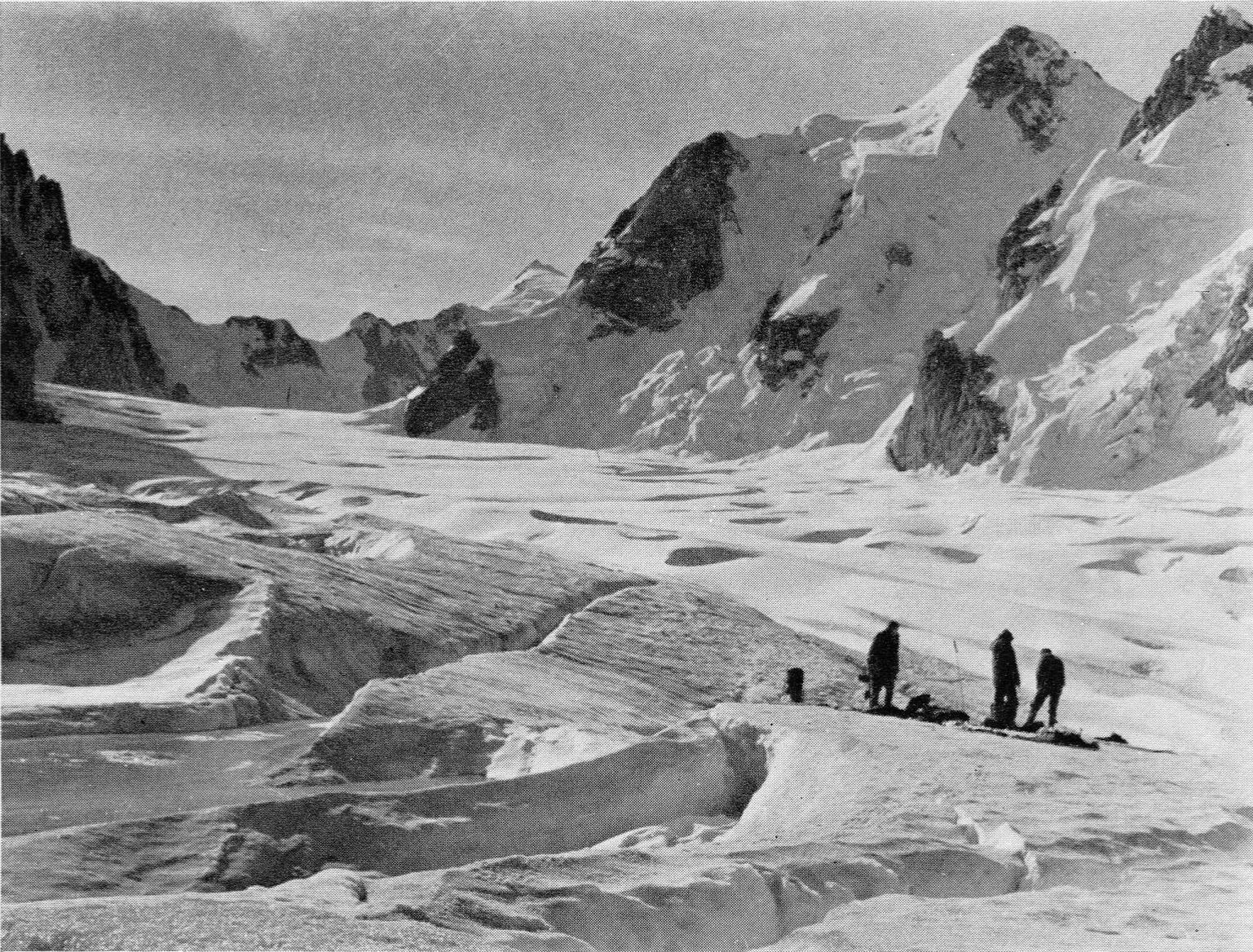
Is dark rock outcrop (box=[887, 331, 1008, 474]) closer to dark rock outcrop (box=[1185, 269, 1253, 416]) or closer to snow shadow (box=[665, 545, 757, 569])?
dark rock outcrop (box=[1185, 269, 1253, 416])

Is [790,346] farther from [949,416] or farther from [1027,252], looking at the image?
[949,416]

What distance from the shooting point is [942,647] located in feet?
83.2

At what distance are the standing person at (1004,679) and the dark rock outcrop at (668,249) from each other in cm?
9862

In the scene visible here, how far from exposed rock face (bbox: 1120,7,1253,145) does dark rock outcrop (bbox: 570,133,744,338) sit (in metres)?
41.1

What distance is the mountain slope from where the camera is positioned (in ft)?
310

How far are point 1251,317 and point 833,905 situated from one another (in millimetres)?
57607

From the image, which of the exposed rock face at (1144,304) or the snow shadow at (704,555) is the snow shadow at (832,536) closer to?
the snow shadow at (704,555)

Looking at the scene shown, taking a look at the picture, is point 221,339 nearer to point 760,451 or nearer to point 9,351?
point 760,451

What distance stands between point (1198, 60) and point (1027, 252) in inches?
612

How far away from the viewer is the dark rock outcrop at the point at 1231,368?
187 ft

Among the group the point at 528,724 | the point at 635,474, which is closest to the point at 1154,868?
the point at 528,724

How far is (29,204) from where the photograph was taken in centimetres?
9144

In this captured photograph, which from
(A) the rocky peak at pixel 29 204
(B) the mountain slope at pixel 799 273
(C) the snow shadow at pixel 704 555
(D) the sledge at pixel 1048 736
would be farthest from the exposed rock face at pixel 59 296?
(D) the sledge at pixel 1048 736

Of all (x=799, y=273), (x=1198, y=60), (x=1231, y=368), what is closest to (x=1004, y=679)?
(x=1231, y=368)
